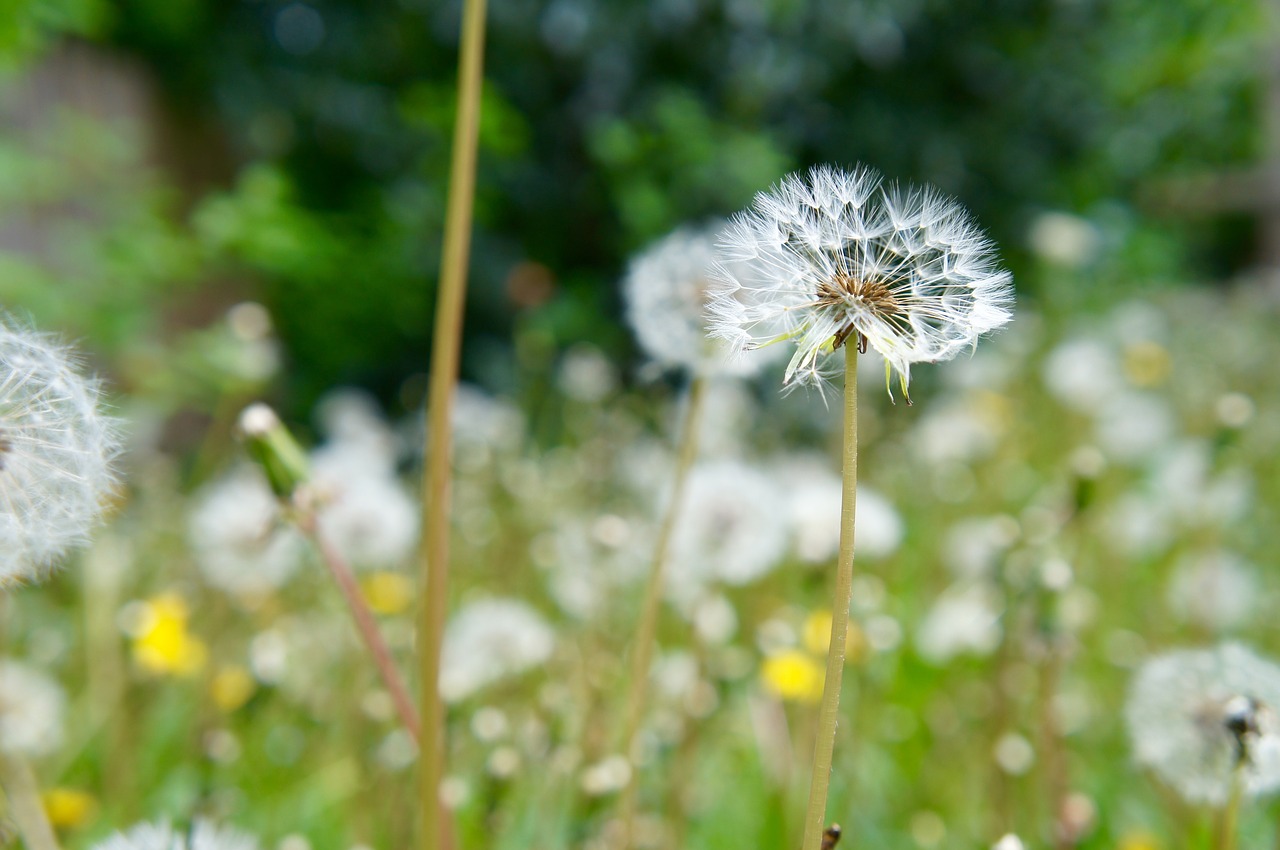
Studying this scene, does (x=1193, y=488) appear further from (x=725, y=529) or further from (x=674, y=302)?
(x=674, y=302)

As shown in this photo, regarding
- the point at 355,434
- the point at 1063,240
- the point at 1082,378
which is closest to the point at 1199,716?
the point at 1082,378

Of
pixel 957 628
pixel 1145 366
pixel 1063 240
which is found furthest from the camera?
pixel 1063 240

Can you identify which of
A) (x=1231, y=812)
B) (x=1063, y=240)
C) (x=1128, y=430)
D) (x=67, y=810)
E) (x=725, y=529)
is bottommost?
(x=67, y=810)

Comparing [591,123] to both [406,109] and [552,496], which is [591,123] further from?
[552,496]

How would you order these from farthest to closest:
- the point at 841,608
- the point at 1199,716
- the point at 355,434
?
the point at 355,434 → the point at 1199,716 → the point at 841,608

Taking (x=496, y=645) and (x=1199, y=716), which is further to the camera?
(x=496, y=645)

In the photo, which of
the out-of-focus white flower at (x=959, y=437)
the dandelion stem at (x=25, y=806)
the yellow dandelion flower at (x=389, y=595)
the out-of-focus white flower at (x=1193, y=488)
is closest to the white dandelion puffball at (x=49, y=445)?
the dandelion stem at (x=25, y=806)

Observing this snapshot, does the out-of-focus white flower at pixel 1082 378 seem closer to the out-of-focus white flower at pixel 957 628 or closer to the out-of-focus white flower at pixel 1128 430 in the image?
the out-of-focus white flower at pixel 1128 430

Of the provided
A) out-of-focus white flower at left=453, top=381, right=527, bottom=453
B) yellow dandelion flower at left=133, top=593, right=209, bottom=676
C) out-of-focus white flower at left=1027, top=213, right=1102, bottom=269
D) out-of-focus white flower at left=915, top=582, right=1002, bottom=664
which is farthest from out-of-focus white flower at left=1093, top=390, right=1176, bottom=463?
yellow dandelion flower at left=133, top=593, right=209, bottom=676
